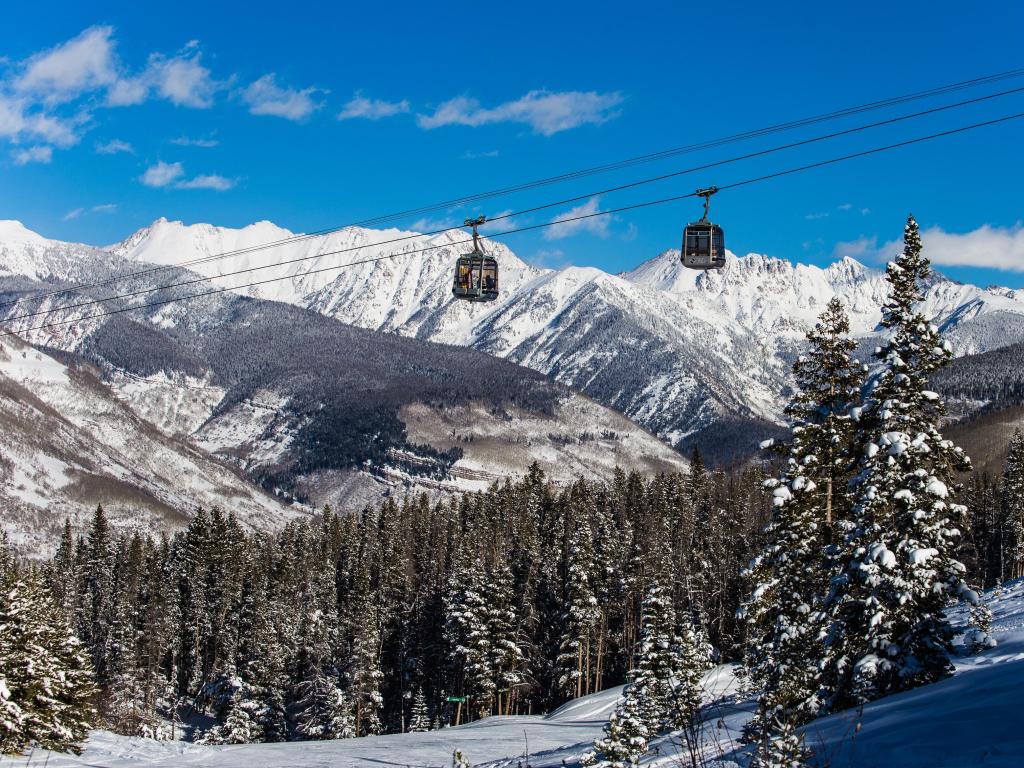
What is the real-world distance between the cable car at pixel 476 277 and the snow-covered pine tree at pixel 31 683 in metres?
18.7

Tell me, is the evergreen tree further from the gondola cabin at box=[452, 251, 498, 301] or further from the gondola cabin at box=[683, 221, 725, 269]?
the gondola cabin at box=[452, 251, 498, 301]

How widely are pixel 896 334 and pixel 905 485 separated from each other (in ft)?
13.7

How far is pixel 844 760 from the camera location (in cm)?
1135

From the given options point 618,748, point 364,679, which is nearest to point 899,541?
point 618,748

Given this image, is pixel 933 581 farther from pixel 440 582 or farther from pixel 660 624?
pixel 440 582

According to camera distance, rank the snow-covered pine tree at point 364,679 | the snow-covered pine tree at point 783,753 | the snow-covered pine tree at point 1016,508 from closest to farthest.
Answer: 1. the snow-covered pine tree at point 783,753
2. the snow-covered pine tree at point 364,679
3. the snow-covered pine tree at point 1016,508

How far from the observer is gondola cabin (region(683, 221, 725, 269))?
85.7 feet

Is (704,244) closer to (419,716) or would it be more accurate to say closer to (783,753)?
(783,753)

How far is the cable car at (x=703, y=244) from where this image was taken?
1027 inches

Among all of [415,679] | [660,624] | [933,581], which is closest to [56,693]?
[660,624]

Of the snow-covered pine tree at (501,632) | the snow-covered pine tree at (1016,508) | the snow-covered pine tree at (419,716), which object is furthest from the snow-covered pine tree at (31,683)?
the snow-covered pine tree at (1016,508)

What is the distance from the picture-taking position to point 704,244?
2653cm

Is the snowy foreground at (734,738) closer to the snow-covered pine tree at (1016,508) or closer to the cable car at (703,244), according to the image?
the cable car at (703,244)

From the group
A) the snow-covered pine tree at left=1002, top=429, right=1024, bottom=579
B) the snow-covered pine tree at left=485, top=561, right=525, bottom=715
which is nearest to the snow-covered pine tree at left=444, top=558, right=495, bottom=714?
the snow-covered pine tree at left=485, top=561, right=525, bottom=715
